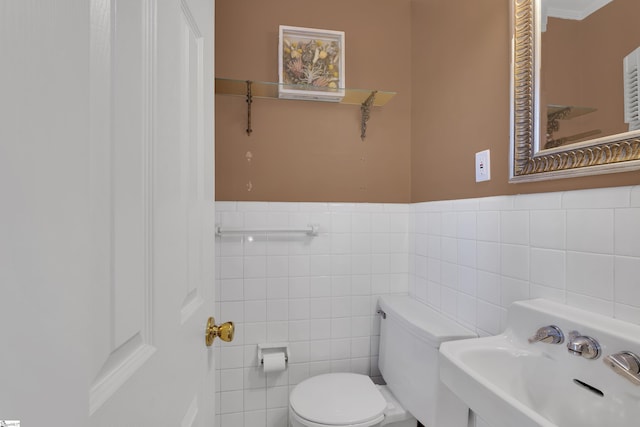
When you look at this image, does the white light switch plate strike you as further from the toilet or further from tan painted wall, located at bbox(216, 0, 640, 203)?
the toilet

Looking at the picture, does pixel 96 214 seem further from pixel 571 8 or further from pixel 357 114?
pixel 357 114

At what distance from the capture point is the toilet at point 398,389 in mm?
1118

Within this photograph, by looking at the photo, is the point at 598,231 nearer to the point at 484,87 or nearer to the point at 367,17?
the point at 484,87

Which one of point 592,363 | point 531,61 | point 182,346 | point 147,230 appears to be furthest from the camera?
point 531,61

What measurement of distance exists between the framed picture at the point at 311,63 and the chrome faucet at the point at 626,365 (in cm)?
144

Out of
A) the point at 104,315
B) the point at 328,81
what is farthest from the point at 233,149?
the point at 104,315

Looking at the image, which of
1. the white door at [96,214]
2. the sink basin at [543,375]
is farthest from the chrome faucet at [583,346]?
the white door at [96,214]

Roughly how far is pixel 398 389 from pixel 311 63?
169cm

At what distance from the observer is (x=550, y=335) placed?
0.80 m

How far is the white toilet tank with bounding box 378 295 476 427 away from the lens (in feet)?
3.60

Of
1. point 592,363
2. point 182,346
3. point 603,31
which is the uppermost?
point 603,31

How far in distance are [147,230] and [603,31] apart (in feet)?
3.86

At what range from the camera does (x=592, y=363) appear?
27.5 inches

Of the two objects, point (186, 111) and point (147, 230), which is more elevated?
point (186, 111)
